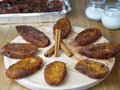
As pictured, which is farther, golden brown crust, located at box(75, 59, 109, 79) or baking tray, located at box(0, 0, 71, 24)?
baking tray, located at box(0, 0, 71, 24)

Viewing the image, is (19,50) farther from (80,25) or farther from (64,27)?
(80,25)

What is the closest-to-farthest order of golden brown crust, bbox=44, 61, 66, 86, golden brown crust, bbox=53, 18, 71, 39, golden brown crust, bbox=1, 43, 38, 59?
golden brown crust, bbox=44, 61, 66, 86
golden brown crust, bbox=1, 43, 38, 59
golden brown crust, bbox=53, 18, 71, 39

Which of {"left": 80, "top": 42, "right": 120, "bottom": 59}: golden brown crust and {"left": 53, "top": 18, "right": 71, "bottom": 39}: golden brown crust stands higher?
{"left": 53, "top": 18, "right": 71, "bottom": 39}: golden brown crust

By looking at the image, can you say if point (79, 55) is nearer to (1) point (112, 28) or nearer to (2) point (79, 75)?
(2) point (79, 75)

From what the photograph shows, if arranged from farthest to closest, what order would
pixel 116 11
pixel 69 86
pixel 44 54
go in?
pixel 116 11, pixel 44 54, pixel 69 86

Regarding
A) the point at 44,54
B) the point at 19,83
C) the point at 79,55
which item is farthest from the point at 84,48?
the point at 19,83

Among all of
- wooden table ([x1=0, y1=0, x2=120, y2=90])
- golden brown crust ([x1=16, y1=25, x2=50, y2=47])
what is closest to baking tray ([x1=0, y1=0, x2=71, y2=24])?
wooden table ([x1=0, y1=0, x2=120, y2=90])

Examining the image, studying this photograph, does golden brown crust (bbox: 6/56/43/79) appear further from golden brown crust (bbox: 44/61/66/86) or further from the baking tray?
the baking tray

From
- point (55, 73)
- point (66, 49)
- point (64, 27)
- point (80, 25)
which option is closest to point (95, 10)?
point (80, 25)
